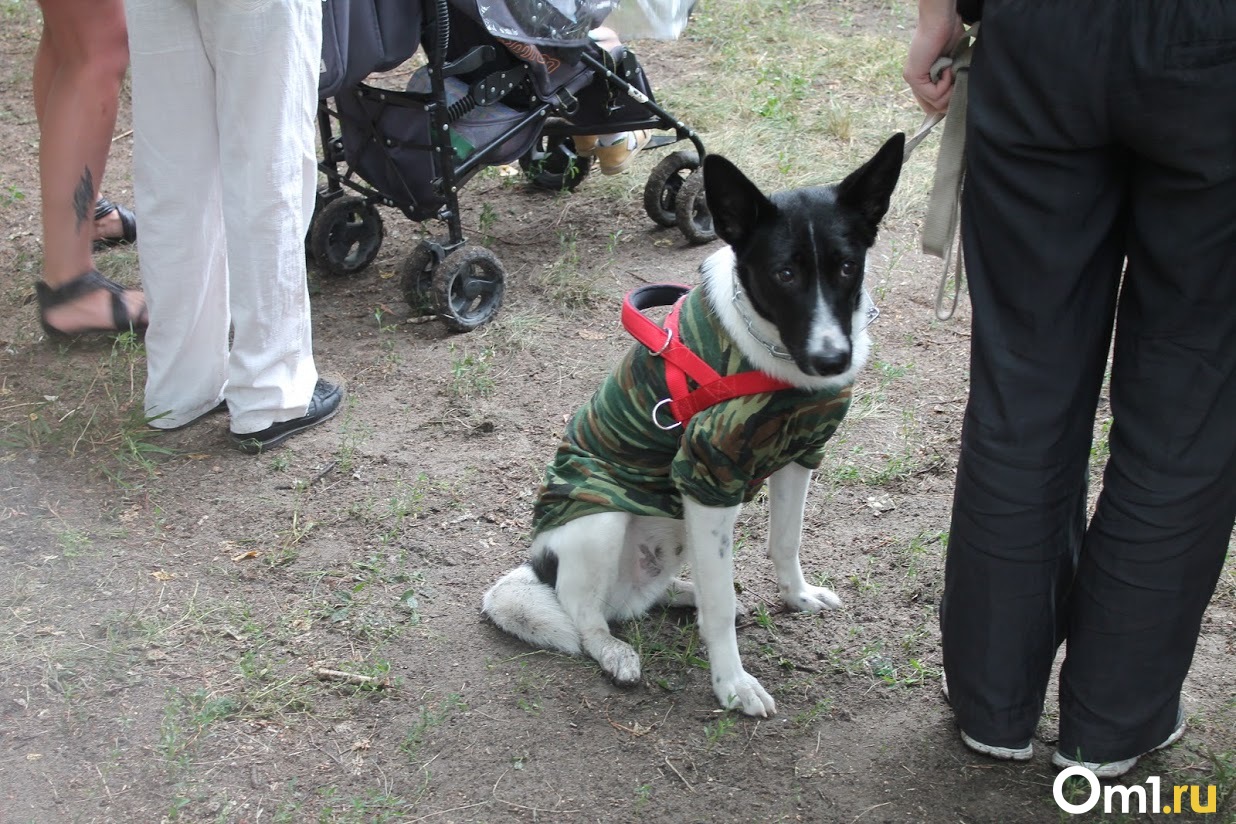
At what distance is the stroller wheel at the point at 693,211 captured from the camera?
15.7 ft

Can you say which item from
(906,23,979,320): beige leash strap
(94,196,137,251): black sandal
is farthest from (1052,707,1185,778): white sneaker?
(94,196,137,251): black sandal

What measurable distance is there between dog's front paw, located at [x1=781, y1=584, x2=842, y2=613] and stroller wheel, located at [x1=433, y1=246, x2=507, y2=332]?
180 cm

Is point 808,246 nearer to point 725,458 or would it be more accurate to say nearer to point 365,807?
point 725,458

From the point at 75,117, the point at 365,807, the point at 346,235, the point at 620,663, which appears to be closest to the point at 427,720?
the point at 365,807

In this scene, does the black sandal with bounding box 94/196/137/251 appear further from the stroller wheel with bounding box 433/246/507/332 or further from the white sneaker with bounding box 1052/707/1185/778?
the white sneaker with bounding box 1052/707/1185/778

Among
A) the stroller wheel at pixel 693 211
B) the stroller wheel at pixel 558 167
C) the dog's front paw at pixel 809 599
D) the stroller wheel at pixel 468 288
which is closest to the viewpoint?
the dog's front paw at pixel 809 599

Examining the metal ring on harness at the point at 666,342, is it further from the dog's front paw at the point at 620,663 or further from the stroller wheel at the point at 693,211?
the stroller wheel at the point at 693,211

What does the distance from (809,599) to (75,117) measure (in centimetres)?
271

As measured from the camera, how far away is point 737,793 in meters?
2.41

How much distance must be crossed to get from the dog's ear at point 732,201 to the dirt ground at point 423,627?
1.05 m

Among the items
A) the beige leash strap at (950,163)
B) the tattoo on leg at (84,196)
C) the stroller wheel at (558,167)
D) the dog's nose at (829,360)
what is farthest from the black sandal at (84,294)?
the beige leash strap at (950,163)

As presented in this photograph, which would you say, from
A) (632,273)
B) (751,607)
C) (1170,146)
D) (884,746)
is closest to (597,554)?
(751,607)

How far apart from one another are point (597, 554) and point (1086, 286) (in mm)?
1197

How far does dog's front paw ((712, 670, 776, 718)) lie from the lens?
2.62 meters
